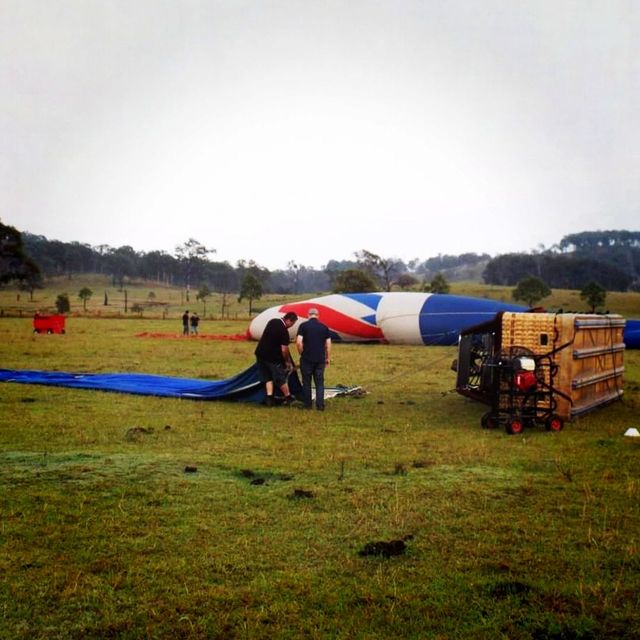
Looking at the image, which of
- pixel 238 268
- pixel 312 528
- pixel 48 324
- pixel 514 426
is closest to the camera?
pixel 312 528

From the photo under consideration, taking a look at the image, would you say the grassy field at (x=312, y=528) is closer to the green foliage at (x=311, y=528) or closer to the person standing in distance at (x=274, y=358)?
the green foliage at (x=311, y=528)

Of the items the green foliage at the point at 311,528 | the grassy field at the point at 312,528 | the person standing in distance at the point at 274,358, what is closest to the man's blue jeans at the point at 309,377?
the person standing in distance at the point at 274,358

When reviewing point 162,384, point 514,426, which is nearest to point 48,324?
point 162,384

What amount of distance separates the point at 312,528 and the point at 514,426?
5.27 metres

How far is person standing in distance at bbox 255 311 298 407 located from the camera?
42.2 feet

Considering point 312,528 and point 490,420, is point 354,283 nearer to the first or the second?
point 490,420

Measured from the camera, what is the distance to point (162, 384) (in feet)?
49.0

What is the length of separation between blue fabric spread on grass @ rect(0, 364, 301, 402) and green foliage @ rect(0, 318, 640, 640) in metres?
1.99

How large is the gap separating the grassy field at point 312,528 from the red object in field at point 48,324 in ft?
79.7

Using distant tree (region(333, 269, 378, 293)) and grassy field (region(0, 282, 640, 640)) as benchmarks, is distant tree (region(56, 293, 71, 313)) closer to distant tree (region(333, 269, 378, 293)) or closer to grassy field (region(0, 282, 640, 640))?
distant tree (region(333, 269, 378, 293))

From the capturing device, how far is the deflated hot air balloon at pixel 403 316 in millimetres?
27703

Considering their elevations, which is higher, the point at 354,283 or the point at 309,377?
the point at 354,283

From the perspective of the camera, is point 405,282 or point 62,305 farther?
point 405,282

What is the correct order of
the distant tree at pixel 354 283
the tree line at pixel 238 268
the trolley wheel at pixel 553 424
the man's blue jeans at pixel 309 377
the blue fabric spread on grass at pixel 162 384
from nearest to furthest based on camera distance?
1. the trolley wheel at pixel 553 424
2. the man's blue jeans at pixel 309 377
3. the blue fabric spread on grass at pixel 162 384
4. the distant tree at pixel 354 283
5. the tree line at pixel 238 268
